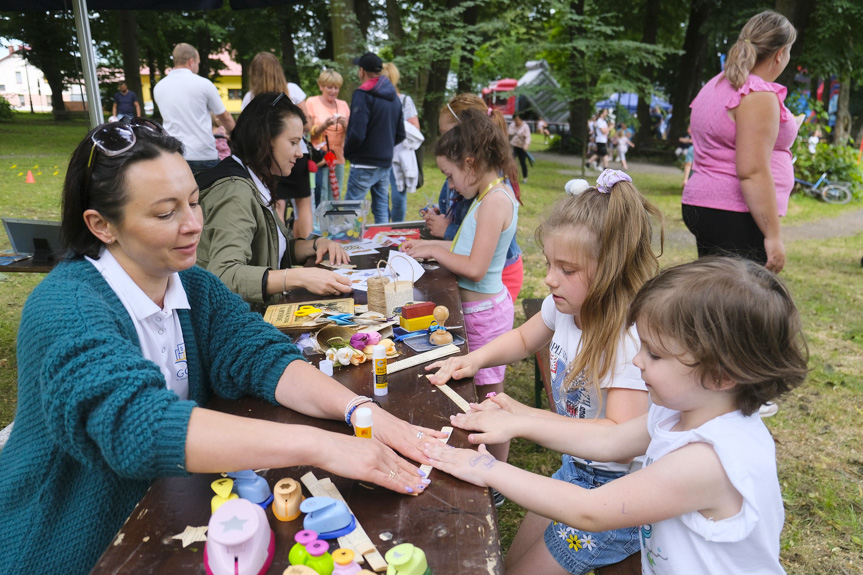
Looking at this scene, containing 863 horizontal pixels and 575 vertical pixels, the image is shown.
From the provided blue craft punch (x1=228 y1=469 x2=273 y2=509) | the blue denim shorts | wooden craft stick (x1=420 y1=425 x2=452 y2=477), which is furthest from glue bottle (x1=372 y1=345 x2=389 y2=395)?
the blue denim shorts

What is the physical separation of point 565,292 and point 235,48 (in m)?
20.0

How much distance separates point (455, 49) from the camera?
11086 millimetres

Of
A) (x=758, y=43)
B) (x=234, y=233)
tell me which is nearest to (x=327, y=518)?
(x=234, y=233)

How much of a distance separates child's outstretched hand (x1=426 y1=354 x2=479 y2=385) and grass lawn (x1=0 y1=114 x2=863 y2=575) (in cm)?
63

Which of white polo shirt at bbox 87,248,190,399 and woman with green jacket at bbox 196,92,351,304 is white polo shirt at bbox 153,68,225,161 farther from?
white polo shirt at bbox 87,248,190,399

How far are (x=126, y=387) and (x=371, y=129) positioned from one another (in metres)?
5.54

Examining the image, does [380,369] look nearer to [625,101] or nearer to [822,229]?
[822,229]

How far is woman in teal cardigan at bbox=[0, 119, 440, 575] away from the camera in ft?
3.97

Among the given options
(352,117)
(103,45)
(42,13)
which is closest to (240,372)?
(42,13)

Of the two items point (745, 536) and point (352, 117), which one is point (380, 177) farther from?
point (745, 536)

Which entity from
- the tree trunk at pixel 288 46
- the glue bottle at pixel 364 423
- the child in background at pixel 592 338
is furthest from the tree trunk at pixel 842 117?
the glue bottle at pixel 364 423

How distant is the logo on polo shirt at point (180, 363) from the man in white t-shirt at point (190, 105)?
14.9ft

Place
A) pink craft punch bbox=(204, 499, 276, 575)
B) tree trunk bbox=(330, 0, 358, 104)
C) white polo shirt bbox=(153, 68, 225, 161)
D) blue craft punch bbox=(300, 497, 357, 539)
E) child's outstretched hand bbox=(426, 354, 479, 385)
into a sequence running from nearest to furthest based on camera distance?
pink craft punch bbox=(204, 499, 276, 575) → blue craft punch bbox=(300, 497, 357, 539) → child's outstretched hand bbox=(426, 354, 479, 385) → white polo shirt bbox=(153, 68, 225, 161) → tree trunk bbox=(330, 0, 358, 104)

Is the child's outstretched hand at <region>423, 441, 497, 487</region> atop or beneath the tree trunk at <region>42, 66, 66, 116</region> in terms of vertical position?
beneath
